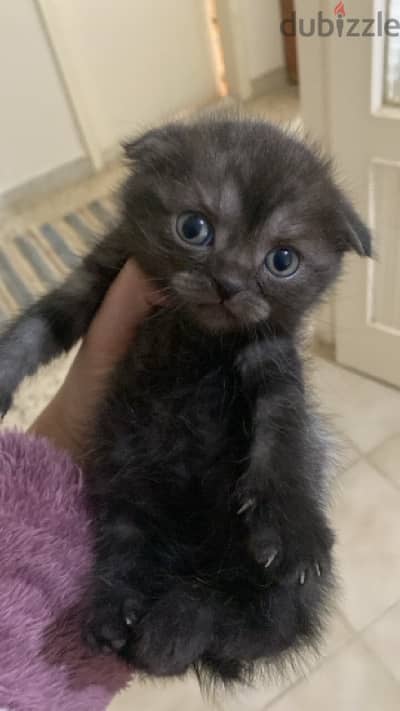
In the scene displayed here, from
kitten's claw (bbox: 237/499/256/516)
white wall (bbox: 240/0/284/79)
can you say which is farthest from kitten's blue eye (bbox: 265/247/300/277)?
white wall (bbox: 240/0/284/79)

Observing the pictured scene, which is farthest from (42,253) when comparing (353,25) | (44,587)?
(44,587)

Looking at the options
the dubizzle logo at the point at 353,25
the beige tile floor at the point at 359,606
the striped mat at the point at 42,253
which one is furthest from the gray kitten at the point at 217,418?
the striped mat at the point at 42,253

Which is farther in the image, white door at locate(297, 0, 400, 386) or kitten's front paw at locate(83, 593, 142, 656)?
white door at locate(297, 0, 400, 386)

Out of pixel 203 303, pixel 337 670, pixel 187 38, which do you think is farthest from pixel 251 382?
pixel 187 38

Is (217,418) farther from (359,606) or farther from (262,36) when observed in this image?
(262,36)

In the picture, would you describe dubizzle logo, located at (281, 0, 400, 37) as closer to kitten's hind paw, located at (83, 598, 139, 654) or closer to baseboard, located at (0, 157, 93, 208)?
kitten's hind paw, located at (83, 598, 139, 654)

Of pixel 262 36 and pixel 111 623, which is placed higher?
pixel 111 623
